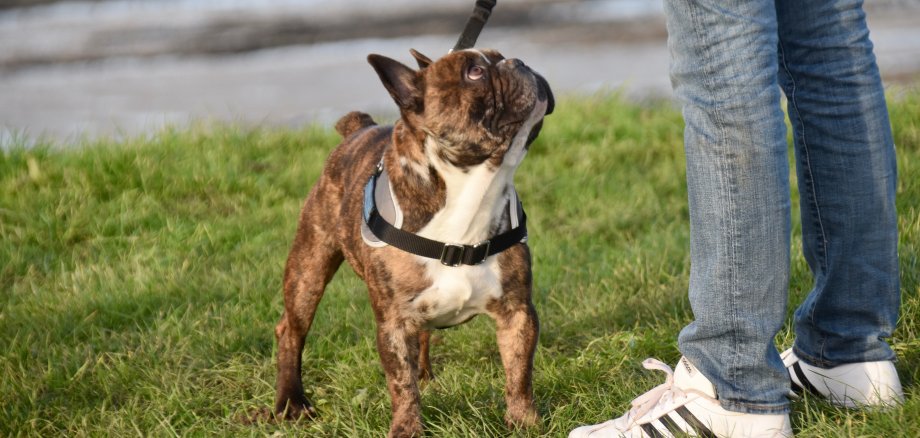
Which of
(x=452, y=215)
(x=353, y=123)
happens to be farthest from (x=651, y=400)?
(x=353, y=123)

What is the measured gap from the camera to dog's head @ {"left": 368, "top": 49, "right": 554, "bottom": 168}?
10.5ft

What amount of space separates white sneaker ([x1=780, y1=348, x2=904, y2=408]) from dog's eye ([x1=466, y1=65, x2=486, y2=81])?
1299 millimetres

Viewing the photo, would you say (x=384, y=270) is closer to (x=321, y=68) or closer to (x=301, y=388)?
(x=301, y=388)

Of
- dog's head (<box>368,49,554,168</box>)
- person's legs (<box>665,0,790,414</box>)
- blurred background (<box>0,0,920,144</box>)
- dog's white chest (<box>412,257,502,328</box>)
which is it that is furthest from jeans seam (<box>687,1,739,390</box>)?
blurred background (<box>0,0,920,144</box>)

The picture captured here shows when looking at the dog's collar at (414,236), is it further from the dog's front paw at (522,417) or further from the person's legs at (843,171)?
the person's legs at (843,171)

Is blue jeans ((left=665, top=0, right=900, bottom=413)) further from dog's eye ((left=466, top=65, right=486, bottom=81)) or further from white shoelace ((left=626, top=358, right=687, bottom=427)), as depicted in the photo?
dog's eye ((left=466, top=65, right=486, bottom=81))

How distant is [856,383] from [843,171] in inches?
24.2

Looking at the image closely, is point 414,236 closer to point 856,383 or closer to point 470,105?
point 470,105

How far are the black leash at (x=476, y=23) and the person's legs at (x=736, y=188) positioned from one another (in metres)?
0.86

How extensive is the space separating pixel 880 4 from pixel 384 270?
10.5m

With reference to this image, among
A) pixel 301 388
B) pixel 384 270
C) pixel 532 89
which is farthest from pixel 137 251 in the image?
pixel 532 89

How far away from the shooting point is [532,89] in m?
3.27

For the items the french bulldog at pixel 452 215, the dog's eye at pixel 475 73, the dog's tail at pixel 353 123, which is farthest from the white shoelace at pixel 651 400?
the dog's tail at pixel 353 123

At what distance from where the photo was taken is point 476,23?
3.56m
